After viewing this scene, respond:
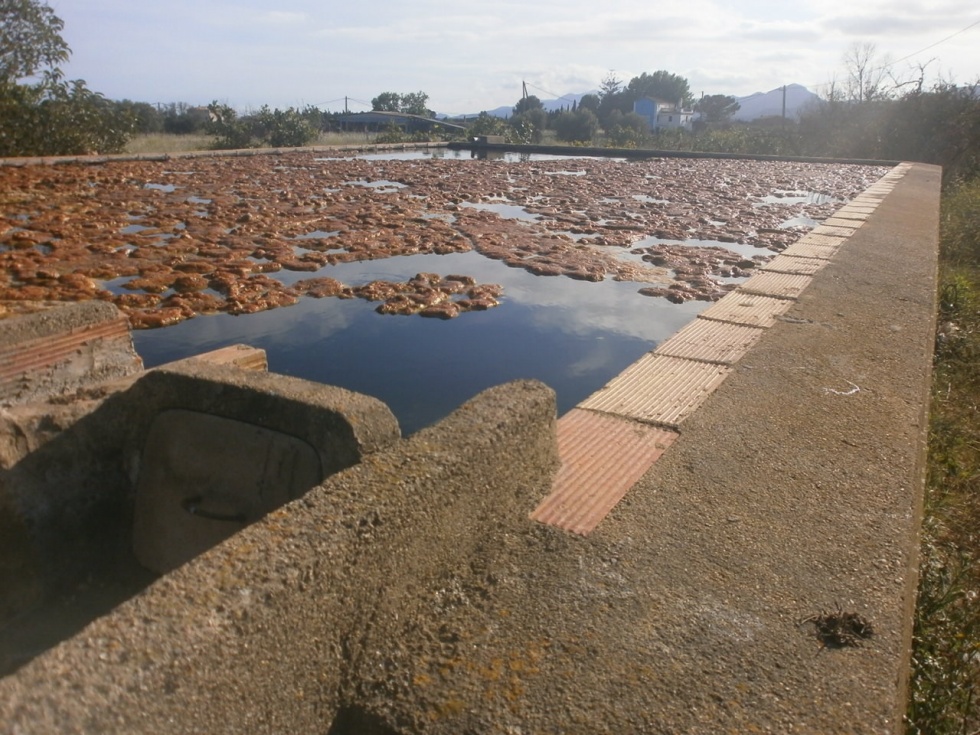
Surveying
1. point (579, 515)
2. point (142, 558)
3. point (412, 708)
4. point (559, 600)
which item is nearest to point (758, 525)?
point (579, 515)

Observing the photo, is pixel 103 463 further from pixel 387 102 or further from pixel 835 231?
pixel 387 102

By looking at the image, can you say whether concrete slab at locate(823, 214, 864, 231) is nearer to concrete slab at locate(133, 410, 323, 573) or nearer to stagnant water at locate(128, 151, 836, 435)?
stagnant water at locate(128, 151, 836, 435)

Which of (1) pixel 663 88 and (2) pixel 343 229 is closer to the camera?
(2) pixel 343 229

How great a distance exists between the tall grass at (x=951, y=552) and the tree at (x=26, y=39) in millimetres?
15957

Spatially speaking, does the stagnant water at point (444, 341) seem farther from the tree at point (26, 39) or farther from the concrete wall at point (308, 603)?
the tree at point (26, 39)

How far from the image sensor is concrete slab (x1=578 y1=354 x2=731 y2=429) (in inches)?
86.5

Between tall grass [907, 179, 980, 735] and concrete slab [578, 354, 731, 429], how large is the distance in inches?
29.7

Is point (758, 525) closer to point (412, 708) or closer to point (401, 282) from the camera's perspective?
point (412, 708)

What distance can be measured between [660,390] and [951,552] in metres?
0.97

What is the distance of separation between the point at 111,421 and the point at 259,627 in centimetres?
106

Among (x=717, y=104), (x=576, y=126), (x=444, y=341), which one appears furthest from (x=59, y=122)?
(x=717, y=104)

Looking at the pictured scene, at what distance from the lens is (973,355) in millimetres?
3939

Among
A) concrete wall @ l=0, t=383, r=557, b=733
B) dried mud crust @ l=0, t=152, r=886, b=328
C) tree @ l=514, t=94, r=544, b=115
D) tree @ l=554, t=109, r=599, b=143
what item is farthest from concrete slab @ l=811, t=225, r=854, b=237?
tree @ l=514, t=94, r=544, b=115

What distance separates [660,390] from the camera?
240 centimetres
